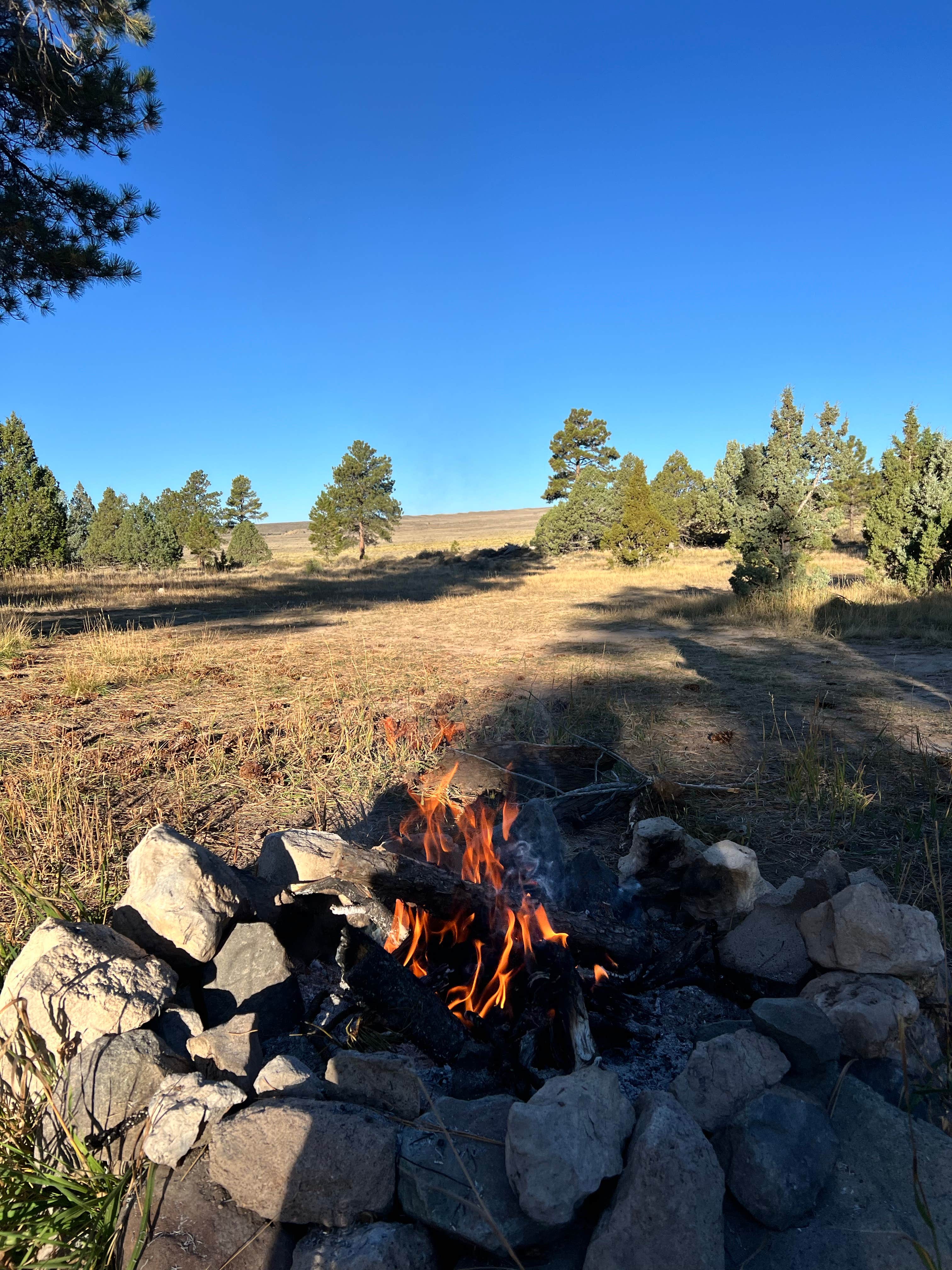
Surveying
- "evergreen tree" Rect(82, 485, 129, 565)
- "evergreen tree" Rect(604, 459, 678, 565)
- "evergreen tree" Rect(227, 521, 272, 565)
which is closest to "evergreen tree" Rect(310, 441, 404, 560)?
"evergreen tree" Rect(227, 521, 272, 565)

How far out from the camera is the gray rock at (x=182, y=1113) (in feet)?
5.04

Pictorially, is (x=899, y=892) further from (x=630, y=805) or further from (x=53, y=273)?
(x=53, y=273)

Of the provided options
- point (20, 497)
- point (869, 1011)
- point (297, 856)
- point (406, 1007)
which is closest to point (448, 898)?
point (406, 1007)

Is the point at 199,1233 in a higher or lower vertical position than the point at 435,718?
lower

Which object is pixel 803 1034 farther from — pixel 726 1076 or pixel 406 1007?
pixel 406 1007

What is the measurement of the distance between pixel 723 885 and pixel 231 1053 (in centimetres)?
176

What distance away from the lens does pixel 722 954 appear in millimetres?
2330

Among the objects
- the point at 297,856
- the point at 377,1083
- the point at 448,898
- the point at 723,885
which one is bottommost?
the point at 377,1083

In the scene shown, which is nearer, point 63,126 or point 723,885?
Answer: point 723,885

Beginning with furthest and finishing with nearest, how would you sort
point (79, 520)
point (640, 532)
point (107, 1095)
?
point (79, 520) < point (640, 532) < point (107, 1095)

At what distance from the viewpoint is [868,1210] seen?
1.47 meters

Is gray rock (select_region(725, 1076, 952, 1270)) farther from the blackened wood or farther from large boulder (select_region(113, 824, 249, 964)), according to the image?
large boulder (select_region(113, 824, 249, 964))

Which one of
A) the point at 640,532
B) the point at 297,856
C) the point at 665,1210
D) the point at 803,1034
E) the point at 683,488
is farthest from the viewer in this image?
the point at 683,488

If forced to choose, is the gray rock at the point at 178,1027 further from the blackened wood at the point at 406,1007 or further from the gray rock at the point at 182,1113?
the blackened wood at the point at 406,1007
